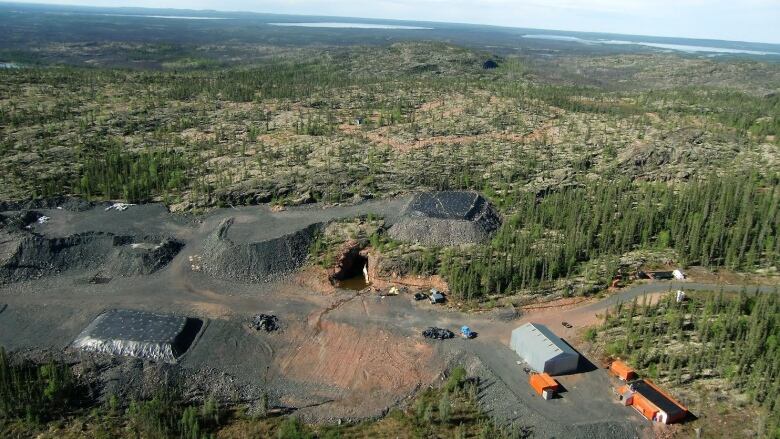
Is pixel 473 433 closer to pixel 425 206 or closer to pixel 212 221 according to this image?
pixel 425 206

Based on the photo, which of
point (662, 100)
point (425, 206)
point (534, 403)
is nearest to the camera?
point (534, 403)

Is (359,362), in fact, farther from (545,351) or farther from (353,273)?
(353,273)

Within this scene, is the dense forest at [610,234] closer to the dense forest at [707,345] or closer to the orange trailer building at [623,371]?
the dense forest at [707,345]

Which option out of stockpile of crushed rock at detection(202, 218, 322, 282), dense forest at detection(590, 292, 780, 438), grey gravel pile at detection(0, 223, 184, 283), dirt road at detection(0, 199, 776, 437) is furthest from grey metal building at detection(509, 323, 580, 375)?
grey gravel pile at detection(0, 223, 184, 283)

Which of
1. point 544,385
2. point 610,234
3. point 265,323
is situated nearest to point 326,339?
point 265,323

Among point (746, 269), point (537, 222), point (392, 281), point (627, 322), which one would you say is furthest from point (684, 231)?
point (392, 281)
